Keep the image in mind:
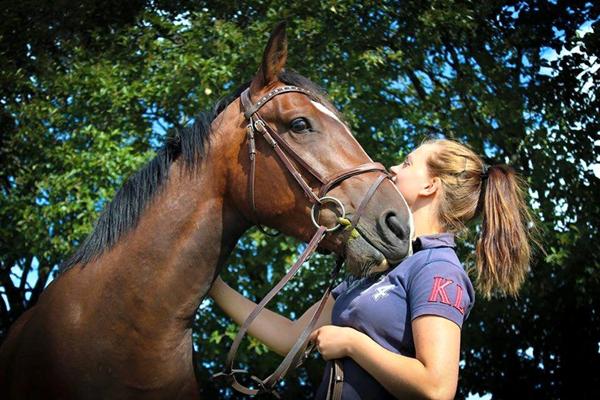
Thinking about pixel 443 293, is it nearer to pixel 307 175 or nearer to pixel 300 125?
pixel 307 175

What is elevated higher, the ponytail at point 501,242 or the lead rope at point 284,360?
the ponytail at point 501,242

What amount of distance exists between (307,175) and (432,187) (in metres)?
0.48

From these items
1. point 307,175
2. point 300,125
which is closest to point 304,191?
point 307,175

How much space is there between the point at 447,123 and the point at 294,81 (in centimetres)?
412

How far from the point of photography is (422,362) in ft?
7.13

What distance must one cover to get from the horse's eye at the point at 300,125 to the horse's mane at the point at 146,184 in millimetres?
166

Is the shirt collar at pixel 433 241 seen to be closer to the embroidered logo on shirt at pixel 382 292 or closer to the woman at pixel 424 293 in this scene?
the woman at pixel 424 293

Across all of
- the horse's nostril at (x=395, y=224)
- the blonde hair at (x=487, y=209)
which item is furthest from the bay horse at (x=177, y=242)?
the blonde hair at (x=487, y=209)

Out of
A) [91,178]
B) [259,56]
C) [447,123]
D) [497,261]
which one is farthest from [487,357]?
[497,261]

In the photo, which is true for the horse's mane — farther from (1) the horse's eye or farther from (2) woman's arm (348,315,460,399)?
(2) woman's arm (348,315,460,399)

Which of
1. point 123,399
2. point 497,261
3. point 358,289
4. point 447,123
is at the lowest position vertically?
point 123,399

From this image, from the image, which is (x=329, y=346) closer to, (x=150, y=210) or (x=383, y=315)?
(x=383, y=315)

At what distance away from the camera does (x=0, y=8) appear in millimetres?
8656

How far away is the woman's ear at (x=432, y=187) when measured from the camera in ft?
8.91
